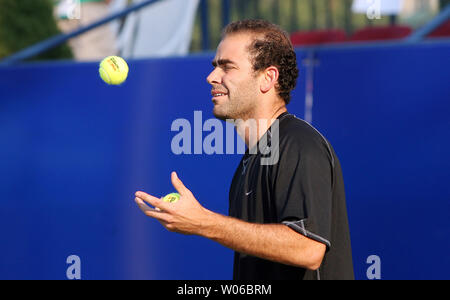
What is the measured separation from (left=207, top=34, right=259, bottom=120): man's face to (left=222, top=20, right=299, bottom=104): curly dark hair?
36 mm

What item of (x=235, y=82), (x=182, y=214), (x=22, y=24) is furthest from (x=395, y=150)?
(x=22, y=24)

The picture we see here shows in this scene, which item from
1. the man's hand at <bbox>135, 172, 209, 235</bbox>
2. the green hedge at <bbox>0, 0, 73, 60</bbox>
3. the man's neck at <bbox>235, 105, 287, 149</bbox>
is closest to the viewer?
the man's hand at <bbox>135, 172, 209, 235</bbox>

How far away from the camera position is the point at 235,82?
316 cm

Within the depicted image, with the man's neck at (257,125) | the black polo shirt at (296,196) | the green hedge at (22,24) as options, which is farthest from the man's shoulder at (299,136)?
the green hedge at (22,24)

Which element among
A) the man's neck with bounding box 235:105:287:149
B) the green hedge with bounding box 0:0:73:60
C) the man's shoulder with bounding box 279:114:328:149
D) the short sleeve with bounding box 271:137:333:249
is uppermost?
the green hedge with bounding box 0:0:73:60

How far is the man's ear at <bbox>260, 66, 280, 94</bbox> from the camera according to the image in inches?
125

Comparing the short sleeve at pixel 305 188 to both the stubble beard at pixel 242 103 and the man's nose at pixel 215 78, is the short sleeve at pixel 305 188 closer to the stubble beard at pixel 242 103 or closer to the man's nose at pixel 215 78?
the stubble beard at pixel 242 103

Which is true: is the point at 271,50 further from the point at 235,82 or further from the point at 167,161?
the point at 167,161

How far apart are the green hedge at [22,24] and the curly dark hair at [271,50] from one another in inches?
213

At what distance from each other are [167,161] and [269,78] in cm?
206

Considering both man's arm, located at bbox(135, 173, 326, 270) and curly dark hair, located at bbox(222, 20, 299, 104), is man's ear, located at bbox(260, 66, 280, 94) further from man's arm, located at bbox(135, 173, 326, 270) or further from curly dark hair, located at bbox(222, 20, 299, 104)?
man's arm, located at bbox(135, 173, 326, 270)

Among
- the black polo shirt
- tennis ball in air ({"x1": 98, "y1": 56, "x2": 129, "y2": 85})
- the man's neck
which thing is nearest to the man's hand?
the black polo shirt

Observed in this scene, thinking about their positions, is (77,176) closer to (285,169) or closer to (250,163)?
(250,163)

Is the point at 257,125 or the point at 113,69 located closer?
the point at 257,125
